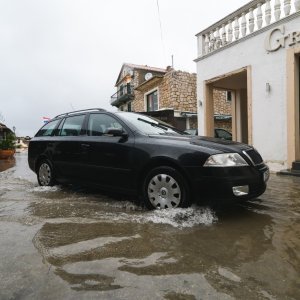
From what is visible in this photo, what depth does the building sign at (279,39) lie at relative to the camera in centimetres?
738

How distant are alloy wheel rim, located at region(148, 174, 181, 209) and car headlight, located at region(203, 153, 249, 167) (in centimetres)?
49

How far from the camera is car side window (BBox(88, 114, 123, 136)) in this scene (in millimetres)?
4723

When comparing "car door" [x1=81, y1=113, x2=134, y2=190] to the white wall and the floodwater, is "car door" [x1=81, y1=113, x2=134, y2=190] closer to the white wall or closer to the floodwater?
the floodwater

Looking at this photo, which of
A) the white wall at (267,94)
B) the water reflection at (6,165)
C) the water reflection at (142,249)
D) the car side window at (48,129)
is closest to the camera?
the water reflection at (142,249)

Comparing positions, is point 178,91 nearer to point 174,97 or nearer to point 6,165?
point 174,97

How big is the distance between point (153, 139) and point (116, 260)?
194cm

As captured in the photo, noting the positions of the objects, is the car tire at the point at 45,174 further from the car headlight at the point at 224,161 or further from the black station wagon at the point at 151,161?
the car headlight at the point at 224,161

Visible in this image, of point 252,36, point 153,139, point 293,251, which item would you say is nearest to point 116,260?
point 293,251

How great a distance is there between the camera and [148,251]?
2766 millimetres

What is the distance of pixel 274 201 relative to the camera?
4.66 metres

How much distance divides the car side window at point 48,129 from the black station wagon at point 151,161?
1.59 ft

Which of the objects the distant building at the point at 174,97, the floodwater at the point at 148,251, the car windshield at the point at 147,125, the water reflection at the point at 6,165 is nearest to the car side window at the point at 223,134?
the distant building at the point at 174,97

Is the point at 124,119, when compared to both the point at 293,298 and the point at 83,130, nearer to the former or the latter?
the point at 83,130

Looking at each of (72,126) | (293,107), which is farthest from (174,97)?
(72,126)
